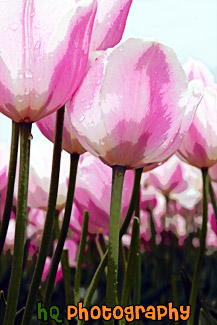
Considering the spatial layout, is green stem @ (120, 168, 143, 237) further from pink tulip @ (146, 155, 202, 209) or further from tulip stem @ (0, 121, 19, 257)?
pink tulip @ (146, 155, 202, 209)

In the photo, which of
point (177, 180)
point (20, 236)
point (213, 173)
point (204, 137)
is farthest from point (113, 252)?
point (177, 180)

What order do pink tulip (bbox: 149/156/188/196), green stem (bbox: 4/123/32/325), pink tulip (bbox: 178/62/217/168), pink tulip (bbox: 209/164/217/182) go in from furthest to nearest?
pink tulip (bbox: 149/156/188/196)
pink tulip (bbox: 209/164/217/182)
pink tulip (bbox: 178/62/217/168)
green stem (bbox: 4/123/32/325)

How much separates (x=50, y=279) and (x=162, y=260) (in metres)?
0.48

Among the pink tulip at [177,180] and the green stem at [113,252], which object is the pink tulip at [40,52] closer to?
the green stem at [113,252]

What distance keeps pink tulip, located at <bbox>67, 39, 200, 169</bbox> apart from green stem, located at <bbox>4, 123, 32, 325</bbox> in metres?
0.03

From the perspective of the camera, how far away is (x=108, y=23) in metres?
0.30

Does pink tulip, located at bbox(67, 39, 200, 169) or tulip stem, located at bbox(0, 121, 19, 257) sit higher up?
pink tulip, located at bbox(67, 39, 200, 169)

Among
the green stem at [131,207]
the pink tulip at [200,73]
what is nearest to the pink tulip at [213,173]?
the pink tulip at [200,73]

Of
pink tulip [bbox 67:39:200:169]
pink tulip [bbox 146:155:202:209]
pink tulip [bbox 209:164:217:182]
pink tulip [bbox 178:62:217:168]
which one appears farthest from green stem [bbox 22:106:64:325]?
pink tulip [bbox 146:155:202:209]

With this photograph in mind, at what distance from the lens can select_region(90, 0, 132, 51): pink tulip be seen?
303 millimetres

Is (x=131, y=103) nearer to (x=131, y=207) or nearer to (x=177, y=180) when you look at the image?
Answer: (x=131, y=207)

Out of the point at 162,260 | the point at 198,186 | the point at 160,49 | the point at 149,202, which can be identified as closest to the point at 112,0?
the point at 160,49

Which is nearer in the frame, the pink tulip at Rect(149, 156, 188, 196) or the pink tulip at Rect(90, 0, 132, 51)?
the pink tulip at Rect(90, 0, 132, 51)

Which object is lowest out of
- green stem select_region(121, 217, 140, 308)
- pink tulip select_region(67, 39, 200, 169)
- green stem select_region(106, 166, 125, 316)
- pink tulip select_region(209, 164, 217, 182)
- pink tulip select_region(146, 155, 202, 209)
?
pink tulip select_region(146, 155, 202, 209)
